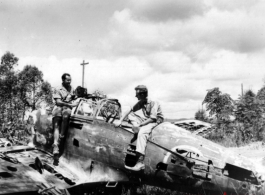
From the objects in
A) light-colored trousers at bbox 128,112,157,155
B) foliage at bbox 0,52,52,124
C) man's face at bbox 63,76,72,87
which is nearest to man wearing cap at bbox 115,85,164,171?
light-colored trousers at bbox 128,112,157,155

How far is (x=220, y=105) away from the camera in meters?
21.9

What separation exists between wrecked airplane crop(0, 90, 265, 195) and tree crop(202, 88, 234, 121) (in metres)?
15.0

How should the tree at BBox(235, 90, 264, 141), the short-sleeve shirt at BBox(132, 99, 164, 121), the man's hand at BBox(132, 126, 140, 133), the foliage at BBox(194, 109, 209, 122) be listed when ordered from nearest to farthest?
the man's hand at BBox(132, 126, 140, 133) < the short-sleeve shirt at BBox(132, 99, 164, 121) < the tree at BBox(235, 90, 264, 141) < the foliage at BBox(194, 109, 209, 122)

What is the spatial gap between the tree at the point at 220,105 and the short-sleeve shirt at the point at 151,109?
1571 centimetres

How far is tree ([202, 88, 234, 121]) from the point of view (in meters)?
21.7

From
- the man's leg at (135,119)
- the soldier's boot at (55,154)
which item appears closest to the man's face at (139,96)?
the man's leg at (135,119)

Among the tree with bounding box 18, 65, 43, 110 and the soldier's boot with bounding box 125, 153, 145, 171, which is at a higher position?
the tree with bounding box 18, 65, 43, 110

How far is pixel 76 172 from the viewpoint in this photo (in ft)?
25.4

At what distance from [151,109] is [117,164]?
1578 millimetres

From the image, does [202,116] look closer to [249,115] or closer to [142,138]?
[249,115]

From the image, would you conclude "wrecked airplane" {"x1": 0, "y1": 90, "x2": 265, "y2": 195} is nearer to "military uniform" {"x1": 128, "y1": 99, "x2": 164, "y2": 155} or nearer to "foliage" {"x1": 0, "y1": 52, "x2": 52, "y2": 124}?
"military uniform" {"x1": 128, "y1": 99, "x2": 164, "y2": 155}

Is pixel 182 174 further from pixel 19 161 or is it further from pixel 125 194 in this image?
pixel 19 161

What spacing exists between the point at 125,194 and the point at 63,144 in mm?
2280

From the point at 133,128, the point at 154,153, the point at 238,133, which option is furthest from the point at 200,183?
the point at 238,133
